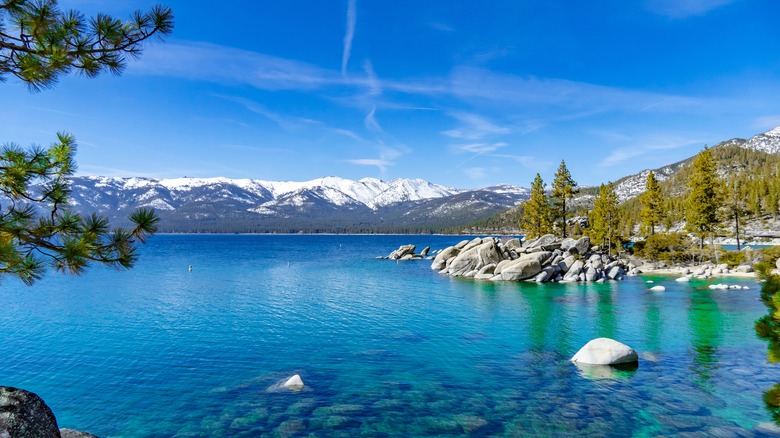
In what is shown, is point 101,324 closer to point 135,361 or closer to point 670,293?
point 135,361

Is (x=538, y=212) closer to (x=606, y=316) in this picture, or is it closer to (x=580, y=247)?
(x=580, y=247)

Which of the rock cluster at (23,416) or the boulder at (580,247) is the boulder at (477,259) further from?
the rock cluster at (23,416)

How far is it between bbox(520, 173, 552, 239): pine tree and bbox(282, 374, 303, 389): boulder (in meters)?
76.1

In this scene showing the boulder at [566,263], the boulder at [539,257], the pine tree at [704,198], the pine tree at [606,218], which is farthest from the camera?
the pine tree at [606,218]

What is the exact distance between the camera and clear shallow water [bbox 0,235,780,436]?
16891 mm

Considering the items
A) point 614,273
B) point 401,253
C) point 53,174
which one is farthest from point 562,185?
point 53,174

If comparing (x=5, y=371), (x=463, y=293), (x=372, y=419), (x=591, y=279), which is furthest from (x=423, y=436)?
(x=591, y=279)

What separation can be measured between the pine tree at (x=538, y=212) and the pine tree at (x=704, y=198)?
24915 mm

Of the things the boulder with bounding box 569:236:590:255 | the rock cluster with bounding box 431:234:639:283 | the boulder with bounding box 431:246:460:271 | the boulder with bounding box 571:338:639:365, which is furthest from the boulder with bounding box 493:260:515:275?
the boulder with bounding box 571:338:639:365

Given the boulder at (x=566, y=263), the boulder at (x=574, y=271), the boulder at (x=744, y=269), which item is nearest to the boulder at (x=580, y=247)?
the boulder at (x=566, y=263)

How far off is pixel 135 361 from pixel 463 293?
37244 mm

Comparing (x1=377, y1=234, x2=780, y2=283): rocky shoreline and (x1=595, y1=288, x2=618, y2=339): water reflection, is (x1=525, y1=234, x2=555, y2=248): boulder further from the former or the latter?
(x1=595, y1=288, x2=618, y2=339): water reflection

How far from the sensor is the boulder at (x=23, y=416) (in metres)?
8.02

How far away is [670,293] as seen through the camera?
158ft
